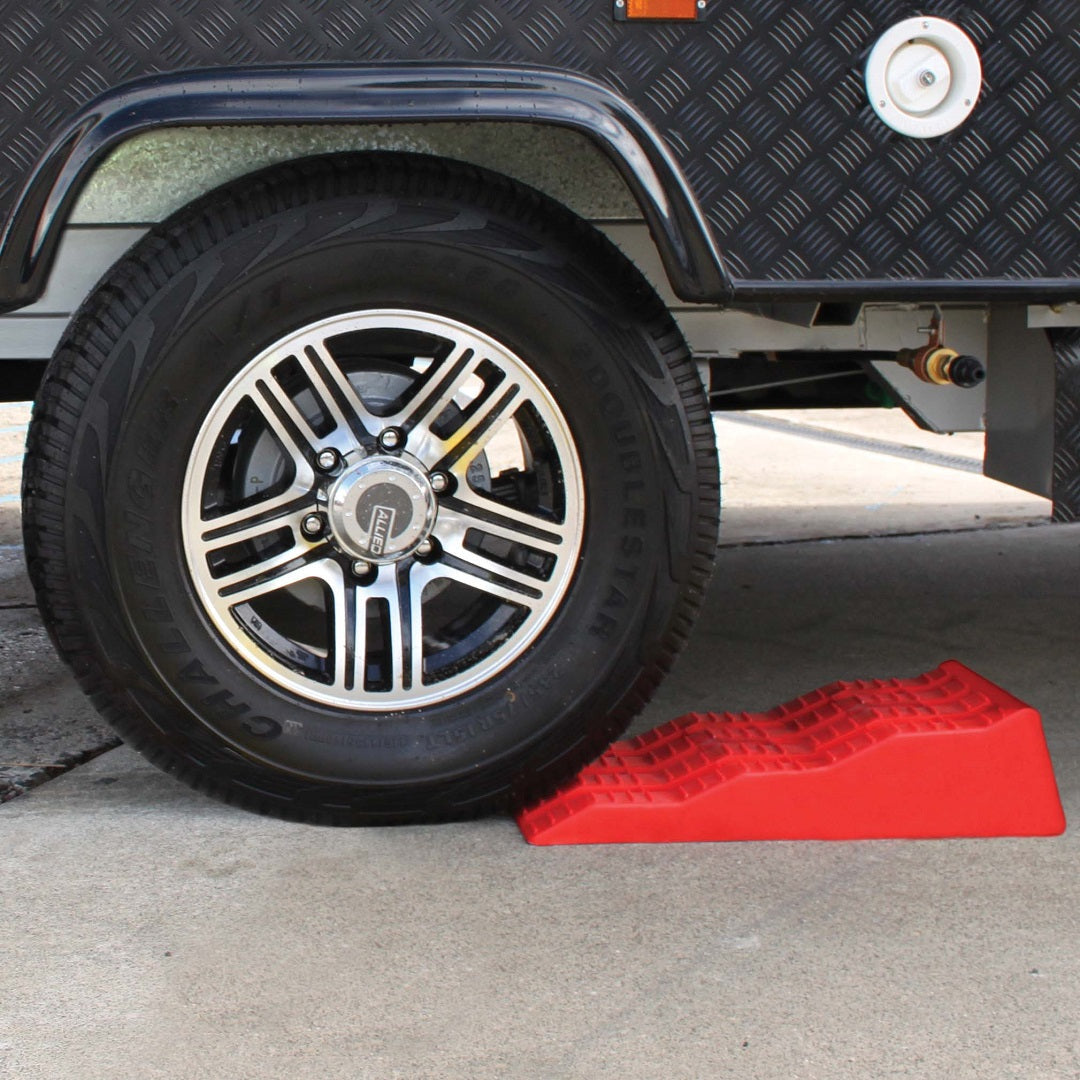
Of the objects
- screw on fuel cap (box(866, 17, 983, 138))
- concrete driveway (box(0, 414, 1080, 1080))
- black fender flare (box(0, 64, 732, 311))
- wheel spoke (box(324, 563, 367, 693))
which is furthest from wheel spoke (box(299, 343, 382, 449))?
screw on fuel cap (box(866, 17, 983, 138))

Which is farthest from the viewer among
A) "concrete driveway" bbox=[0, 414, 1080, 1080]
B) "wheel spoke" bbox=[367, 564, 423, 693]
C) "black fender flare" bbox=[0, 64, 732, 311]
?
"wheel spoke" bbox=[367, 564, 423, 693]

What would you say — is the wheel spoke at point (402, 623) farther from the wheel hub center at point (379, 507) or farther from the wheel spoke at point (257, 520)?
the wheel spoke at point (257, 520)

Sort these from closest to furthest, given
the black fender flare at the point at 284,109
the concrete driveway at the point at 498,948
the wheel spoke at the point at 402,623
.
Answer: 1. the concrete driveway at the point at 498,948
2. the black fender flare at the point at 284,109
3. the wheel spoke at the point at 402,623

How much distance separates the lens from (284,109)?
2.07 m

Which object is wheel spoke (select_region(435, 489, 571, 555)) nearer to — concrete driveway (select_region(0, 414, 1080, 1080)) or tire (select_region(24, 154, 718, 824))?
tire (select_region(24, 154, 718, 824))

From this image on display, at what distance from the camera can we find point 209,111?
206 cm

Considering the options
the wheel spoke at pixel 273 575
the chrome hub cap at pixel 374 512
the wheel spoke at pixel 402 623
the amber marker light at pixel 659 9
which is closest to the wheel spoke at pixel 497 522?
the chrome hub cap at pixel 374 512

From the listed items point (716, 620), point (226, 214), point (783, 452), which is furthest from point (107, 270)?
point (783, 452)

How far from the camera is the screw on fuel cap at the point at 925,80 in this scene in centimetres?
221

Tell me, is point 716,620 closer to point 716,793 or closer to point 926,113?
point 716,793

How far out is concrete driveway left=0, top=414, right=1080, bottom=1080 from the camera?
5.43 ft

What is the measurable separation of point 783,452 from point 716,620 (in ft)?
10.7

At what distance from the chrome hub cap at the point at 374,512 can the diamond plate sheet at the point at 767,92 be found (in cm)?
43

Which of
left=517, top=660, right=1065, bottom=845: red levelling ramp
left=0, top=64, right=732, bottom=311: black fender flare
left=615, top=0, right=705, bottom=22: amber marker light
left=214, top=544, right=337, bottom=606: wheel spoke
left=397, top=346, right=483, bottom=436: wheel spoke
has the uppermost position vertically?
left=615, top=0, right=705, bottom=22: amber marker light
